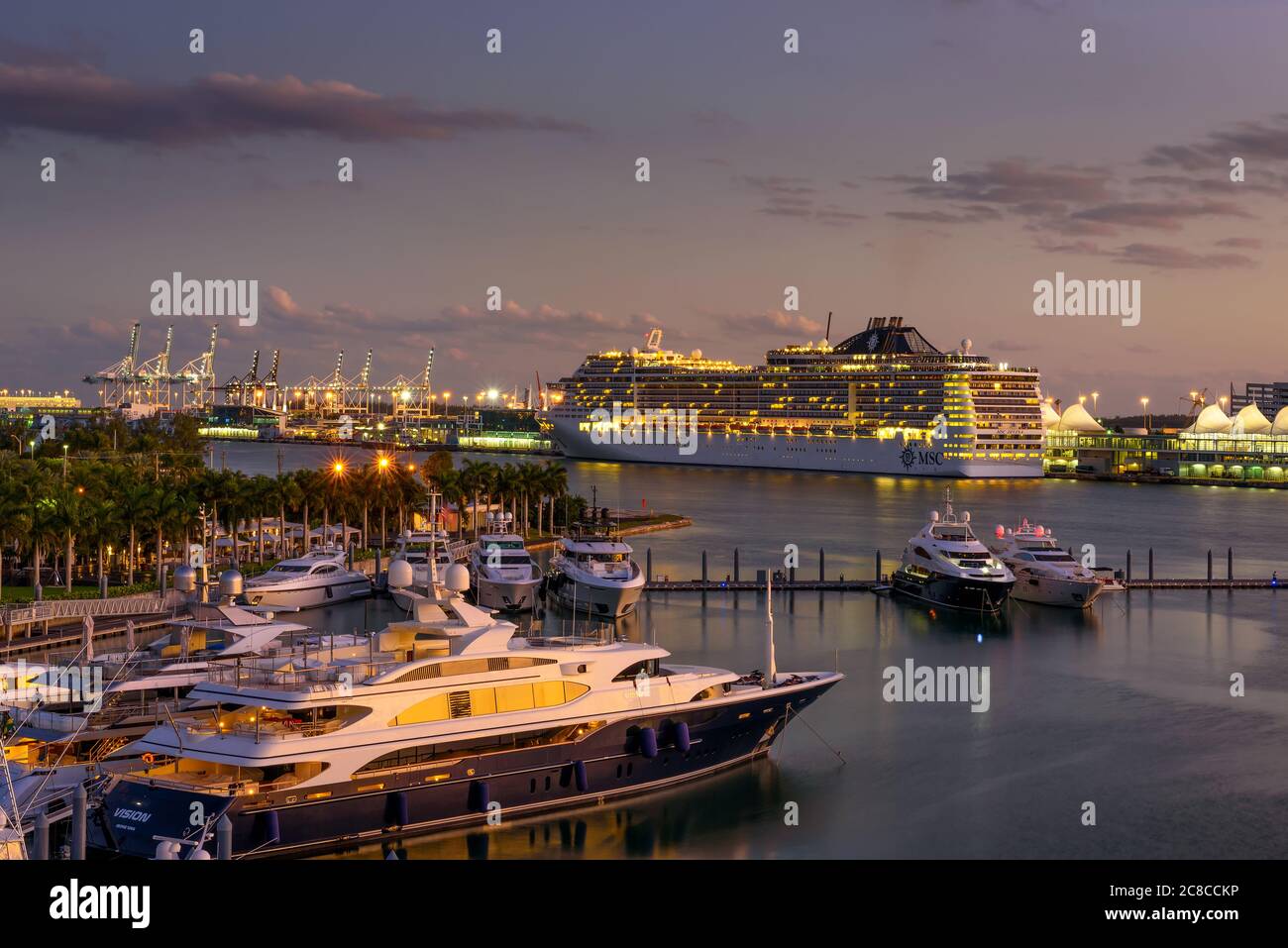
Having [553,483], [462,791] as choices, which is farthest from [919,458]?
[462,791]

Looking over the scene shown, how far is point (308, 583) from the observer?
31.8 m

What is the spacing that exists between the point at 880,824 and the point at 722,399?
92.4 meters

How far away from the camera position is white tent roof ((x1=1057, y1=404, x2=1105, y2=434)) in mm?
119625

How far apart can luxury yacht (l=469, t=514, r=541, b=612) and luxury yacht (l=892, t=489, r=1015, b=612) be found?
9899 millimetres

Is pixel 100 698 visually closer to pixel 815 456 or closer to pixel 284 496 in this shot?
pixel 284 496

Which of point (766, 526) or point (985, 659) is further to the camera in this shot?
point (766, 526)

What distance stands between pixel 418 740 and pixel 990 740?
33.6ft

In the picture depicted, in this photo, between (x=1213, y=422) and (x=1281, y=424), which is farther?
(x=1213, y=422)

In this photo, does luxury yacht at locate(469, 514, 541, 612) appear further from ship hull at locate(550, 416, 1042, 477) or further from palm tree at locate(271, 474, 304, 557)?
ship hull at locate(550, 416, 1042, 477)

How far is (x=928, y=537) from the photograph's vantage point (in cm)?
3506

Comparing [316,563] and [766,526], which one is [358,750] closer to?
[316,563]

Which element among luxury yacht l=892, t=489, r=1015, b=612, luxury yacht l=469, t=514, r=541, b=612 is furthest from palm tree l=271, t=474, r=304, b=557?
luxury yacht l=892, t=489, r=1015, b=612
